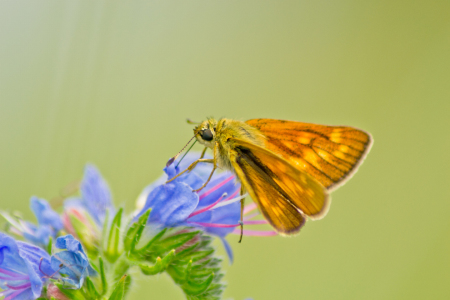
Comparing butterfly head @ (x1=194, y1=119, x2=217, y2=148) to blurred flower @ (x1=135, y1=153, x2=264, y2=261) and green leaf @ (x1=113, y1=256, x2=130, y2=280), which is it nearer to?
blurred flower @ (x1=135, y1=153, x2=264, y2=261)

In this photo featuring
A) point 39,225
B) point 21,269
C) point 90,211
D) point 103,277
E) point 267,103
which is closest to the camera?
point 21,269

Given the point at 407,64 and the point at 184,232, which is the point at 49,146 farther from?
the point at 407,64

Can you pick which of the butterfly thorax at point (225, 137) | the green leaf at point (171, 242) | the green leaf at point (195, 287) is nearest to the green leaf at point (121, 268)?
the green leaf at point (171, 242)

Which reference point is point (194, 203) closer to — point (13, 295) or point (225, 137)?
point (225, 137)

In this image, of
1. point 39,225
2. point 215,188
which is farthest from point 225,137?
point 39,225

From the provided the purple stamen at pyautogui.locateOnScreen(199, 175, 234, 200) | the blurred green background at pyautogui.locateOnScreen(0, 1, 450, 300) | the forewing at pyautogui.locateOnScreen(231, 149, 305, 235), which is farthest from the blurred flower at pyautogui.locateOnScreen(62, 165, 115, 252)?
the blurred green background at pyautogui.locateOnScreen(0, 1, 450, 300)

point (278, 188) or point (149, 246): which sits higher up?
point (278, 188)

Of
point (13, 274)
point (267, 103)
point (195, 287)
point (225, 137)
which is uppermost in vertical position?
point (267, 103)
